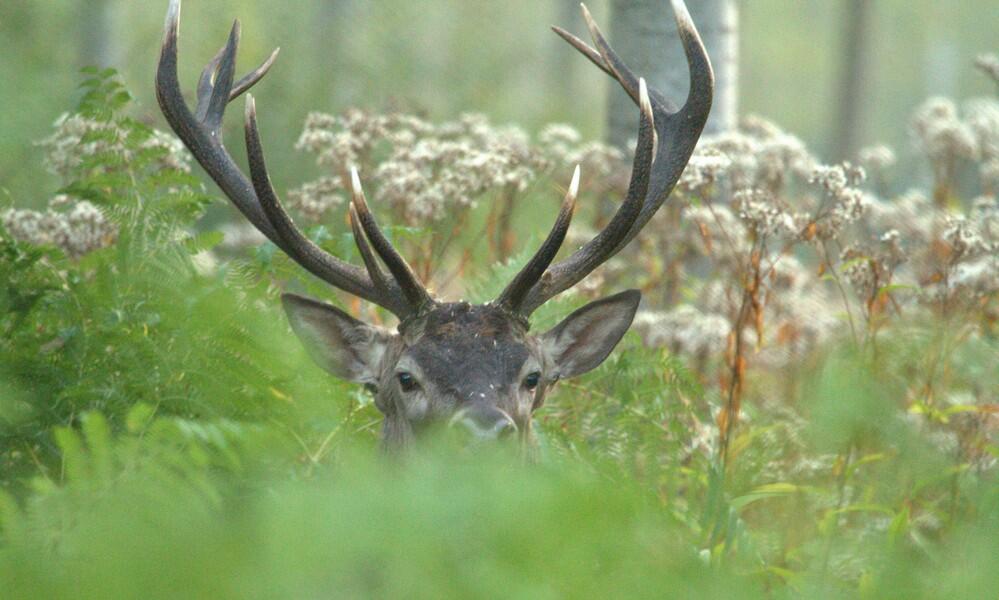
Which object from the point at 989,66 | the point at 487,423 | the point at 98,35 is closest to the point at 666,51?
the point at 989,66

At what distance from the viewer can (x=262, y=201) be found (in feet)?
15.2

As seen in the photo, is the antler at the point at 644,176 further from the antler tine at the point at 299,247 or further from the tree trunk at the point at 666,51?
the tree trunk at the point at 666,51

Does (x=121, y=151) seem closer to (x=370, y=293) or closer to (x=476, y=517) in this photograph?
(x=370, y=293)

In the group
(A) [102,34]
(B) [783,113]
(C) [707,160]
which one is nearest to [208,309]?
(C) [707,160]

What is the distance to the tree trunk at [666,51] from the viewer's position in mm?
7578

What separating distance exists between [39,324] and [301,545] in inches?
126

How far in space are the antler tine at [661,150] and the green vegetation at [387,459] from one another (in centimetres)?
45

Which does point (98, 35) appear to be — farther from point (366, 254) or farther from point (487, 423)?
point (487, 423)

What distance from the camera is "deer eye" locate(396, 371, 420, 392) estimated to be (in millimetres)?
4566

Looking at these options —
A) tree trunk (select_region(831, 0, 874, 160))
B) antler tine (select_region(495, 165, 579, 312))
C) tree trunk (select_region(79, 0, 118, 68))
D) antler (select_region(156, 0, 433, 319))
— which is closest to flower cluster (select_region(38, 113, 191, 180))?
antler (select_region(156, 0, 433, 319))

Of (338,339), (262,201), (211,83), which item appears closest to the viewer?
(262,201)

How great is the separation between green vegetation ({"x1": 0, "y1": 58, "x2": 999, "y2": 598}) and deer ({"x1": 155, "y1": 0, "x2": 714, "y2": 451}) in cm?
17

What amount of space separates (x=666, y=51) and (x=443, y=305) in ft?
11.3

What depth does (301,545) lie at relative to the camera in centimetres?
148
